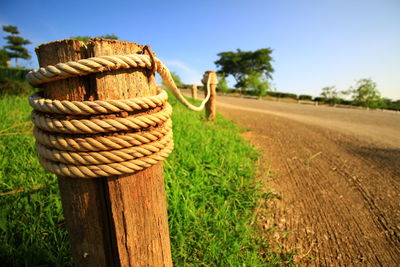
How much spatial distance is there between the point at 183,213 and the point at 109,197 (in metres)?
1.00

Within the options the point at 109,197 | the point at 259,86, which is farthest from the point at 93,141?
the point at 259,86

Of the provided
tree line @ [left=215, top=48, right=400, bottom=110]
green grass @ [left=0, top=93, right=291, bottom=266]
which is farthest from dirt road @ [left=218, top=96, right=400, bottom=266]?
tree line @ [left=215, top=48, right=400, bottom=110]

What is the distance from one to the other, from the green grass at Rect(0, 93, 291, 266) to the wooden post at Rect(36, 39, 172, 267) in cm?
69

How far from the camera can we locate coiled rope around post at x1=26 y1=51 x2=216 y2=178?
1.93 ft

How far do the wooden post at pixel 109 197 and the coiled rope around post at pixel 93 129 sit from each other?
0.04 metres

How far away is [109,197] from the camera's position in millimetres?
677

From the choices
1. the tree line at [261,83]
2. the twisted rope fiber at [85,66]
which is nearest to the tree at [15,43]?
the tree line at [261,83]

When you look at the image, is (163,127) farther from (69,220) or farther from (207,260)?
(207,260)

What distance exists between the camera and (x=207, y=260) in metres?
1.32

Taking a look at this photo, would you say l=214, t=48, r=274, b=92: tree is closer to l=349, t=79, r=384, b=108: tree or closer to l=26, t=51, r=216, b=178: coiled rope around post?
l=349, t=79, r=384, b=108: tree

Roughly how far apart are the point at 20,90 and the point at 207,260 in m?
7.25

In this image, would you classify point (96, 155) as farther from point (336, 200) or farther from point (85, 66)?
point (336, 200)

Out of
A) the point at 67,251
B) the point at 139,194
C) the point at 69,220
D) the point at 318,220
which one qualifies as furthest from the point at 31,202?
the point at 318,220

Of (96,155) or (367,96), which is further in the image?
(367,96)
